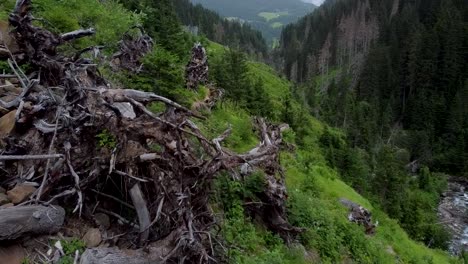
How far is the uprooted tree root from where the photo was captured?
6629 millimetres

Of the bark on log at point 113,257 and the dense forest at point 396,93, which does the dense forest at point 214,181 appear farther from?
the dense forest at point 396,93

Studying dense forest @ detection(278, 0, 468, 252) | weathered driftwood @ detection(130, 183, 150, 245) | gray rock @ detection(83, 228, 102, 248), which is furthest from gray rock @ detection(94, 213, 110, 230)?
dense forest @ detection(278, 0, 468, 252)

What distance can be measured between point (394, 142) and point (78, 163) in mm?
77518

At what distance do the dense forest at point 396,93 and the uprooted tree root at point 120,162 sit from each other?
25.9 metres

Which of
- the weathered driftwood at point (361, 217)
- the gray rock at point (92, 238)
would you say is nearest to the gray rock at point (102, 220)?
the gray rock at point (92, 238)

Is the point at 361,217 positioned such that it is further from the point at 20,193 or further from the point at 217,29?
the point at 217,29

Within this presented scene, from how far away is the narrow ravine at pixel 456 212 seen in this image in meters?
40.0

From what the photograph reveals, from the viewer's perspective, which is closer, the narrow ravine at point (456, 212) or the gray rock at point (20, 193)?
the gray rock at point (20, 193)

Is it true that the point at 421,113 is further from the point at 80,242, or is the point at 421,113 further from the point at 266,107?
the point at 80,242

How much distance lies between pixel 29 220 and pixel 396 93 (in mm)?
99779

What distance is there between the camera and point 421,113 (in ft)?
280

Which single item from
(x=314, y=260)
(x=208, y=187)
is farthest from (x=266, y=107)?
(x=208, y=187)

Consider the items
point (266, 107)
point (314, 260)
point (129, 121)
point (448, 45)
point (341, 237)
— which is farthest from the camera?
point (448, 45)

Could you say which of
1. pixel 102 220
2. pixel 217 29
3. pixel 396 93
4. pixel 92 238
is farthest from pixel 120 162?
pixel 217 29
